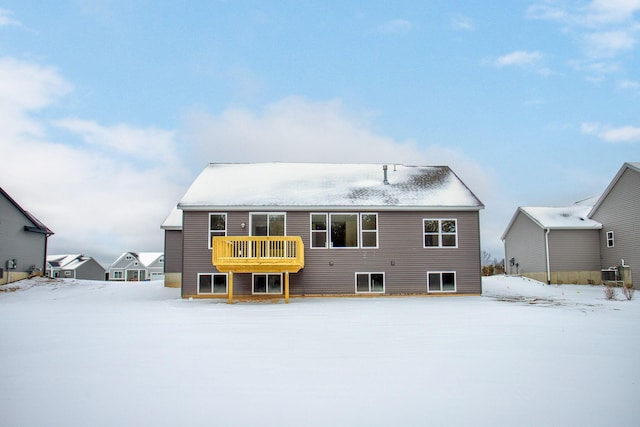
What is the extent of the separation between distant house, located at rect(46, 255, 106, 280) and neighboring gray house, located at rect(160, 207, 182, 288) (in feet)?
141

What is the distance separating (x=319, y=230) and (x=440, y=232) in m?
5.05

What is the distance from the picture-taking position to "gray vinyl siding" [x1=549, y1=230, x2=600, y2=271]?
2456 centimetres

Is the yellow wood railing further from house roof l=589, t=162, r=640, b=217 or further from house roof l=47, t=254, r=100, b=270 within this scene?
house roof l=47, t=254, r=100, b=270


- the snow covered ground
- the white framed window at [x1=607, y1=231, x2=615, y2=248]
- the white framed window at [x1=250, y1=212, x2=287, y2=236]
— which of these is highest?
the white framed window at [x1=250, y1=212, x2=287, y2=236]

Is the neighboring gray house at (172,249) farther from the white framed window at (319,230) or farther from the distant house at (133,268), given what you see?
the distant house at (133,268)

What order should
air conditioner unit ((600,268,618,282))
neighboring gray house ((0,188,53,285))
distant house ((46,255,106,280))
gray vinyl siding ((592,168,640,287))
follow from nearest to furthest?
gray vinyl siding ((592,168,640,287)) → air conditioner unit ((600,268,618,282)) → neighboring gray house ((0,188,53,285)) → distant house ((46,255,106,280))

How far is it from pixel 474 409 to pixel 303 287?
47.1 ft

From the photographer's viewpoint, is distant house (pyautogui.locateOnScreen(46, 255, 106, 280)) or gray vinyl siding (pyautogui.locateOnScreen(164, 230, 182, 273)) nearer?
gray vinyl siding (pyautogui.locateOnScreen(164, 230, 182, 273))

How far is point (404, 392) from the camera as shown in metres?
5.70

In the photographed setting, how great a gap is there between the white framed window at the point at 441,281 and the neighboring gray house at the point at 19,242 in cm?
2154

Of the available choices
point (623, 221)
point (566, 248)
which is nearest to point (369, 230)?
point (566, 248)

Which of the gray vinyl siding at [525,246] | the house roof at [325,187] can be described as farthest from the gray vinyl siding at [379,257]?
the gray vinyl siding at [525,246]

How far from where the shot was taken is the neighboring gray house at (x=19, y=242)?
83.4 feet

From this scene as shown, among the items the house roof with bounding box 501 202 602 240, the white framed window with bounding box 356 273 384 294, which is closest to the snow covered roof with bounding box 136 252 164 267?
the house roof with bounding box 501 202 602 240
